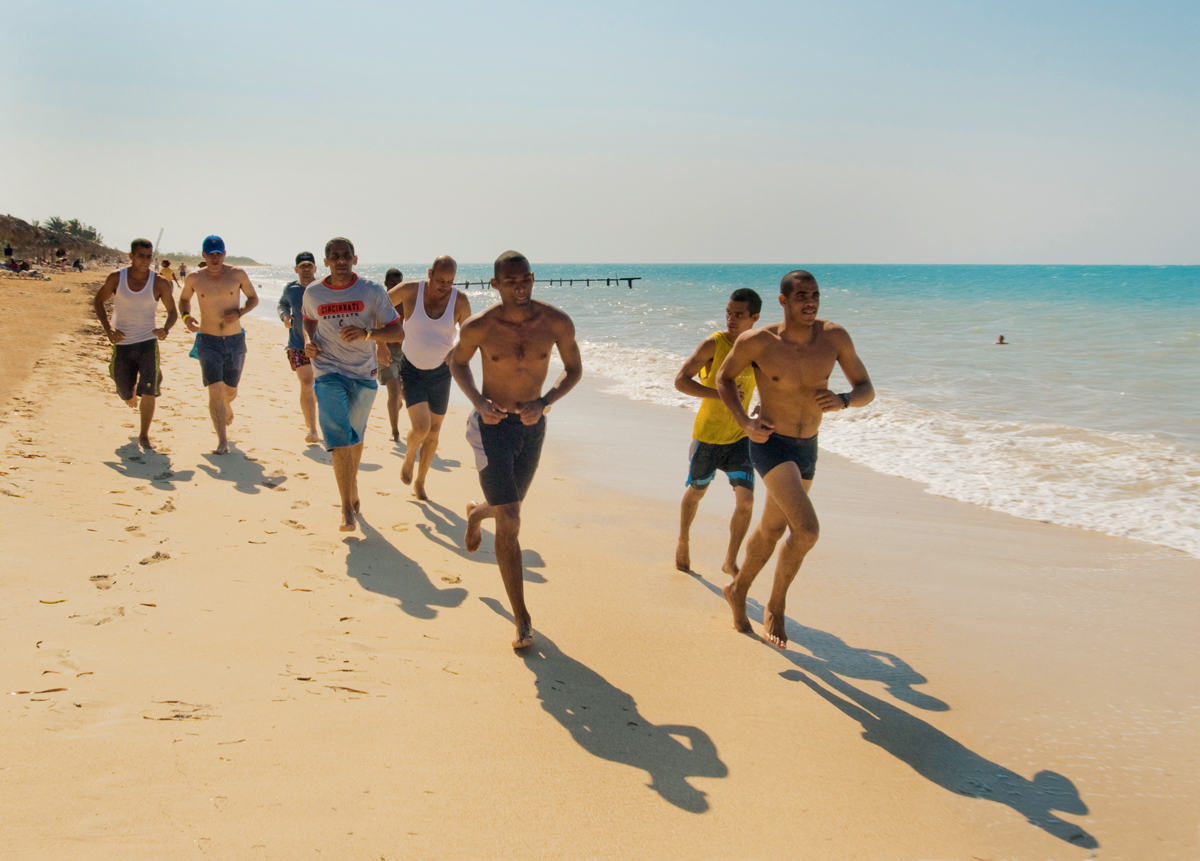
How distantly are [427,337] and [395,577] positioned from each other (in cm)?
208

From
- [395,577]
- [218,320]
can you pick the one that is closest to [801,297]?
[395,577]

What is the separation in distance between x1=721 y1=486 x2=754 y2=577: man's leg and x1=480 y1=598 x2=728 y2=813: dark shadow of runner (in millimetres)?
1534

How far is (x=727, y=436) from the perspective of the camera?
4.71m

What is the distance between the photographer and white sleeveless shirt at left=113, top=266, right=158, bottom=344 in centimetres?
682

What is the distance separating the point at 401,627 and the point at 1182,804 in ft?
10.8

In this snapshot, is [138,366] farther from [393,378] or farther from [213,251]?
[393,378]

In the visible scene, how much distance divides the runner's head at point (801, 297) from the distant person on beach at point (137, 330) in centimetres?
559

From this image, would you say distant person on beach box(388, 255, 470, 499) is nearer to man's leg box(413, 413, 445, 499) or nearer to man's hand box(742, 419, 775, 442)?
man's leg box(413, 413, 445, 499)

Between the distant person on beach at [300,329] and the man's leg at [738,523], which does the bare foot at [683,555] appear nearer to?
the man's leg at [738,523]

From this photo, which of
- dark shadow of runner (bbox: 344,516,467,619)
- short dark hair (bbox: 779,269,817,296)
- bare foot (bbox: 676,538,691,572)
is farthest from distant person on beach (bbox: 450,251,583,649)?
bare foot (bbox: 676,538,691,572)

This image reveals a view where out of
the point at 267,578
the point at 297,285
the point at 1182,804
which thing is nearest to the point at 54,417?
the point at 297,285

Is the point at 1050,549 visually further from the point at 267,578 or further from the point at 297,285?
the point at 297,285

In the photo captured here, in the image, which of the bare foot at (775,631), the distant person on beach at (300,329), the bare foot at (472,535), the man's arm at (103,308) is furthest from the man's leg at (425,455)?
the bare foot at (775,631)

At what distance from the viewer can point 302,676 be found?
3191 mm
